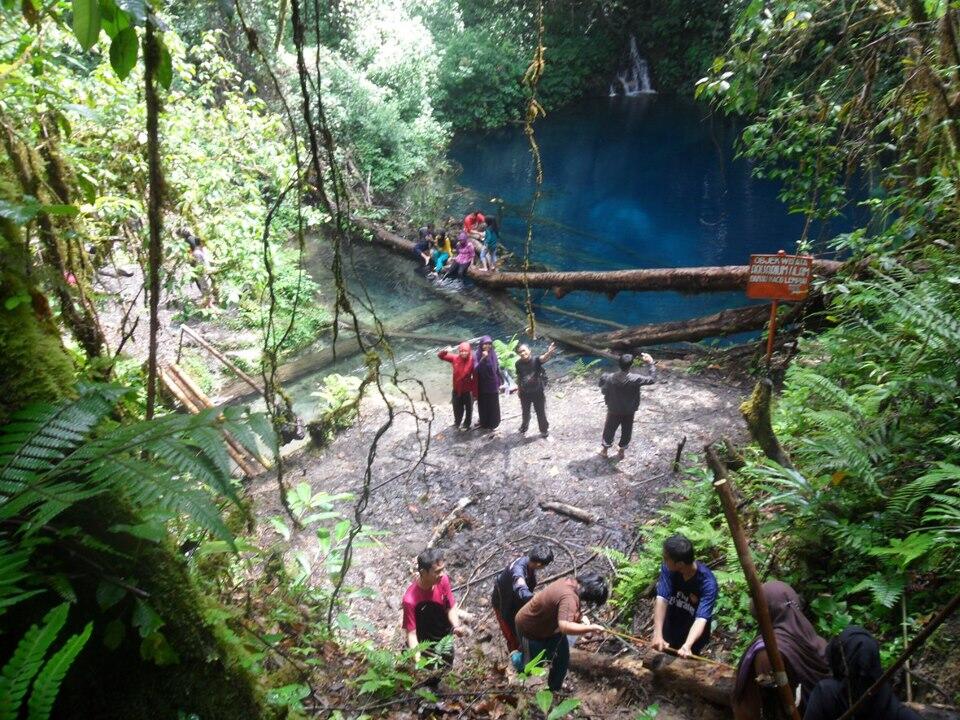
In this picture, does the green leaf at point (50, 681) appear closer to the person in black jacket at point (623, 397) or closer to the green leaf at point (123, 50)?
the green leaf at point (123, 50)


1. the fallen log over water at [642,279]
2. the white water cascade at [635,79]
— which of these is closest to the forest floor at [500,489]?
the fallen log over water at [642,279]

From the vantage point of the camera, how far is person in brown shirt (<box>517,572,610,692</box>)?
13.1 feet

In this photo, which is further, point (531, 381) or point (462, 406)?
point (462, 406)

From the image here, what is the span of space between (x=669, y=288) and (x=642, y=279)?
582mm

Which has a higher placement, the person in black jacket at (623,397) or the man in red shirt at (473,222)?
the man in red shirt at (473,222)

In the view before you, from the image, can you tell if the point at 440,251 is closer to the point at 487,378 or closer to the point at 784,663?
the point at 487,378

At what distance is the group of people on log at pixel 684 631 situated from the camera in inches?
102

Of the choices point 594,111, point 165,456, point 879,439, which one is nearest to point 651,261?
point 879,439

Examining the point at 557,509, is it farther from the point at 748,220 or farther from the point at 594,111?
the point at 594,111

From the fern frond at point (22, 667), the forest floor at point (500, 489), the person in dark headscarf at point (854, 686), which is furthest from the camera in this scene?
the forest floor at point (500, 489)

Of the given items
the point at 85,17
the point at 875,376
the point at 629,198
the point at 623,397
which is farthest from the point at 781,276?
the point at 629,198

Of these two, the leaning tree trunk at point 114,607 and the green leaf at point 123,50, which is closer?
the leaning tree trunk at point 114,607

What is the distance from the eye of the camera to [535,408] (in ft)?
26.9

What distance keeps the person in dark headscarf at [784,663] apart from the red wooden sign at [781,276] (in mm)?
4773
